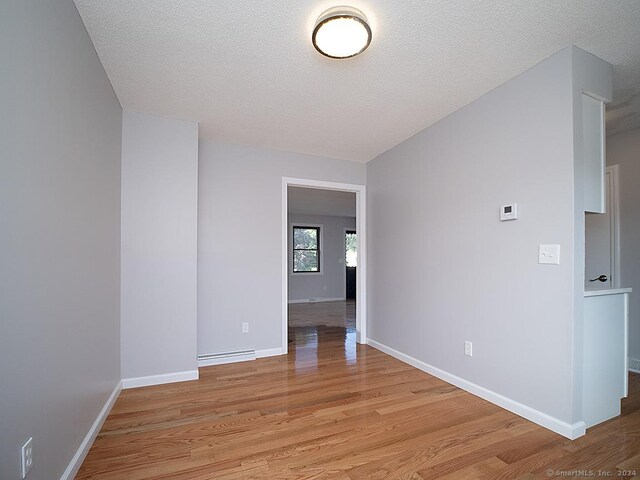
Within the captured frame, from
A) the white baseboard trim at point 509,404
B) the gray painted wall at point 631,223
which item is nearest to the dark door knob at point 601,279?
the gray painted wall at point 631,223

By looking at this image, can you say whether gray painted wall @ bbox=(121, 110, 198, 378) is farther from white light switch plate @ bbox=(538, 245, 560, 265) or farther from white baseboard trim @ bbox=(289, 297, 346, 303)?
Answer: white baseboard trim @ bbox=(289, 297, 346, 303)

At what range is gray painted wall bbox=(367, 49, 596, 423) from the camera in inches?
75.6

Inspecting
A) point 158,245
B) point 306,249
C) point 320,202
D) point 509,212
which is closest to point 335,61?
point 509,212

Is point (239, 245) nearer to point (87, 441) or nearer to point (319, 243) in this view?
point (87, 441)

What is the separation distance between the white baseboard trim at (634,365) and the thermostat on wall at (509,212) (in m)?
2.27

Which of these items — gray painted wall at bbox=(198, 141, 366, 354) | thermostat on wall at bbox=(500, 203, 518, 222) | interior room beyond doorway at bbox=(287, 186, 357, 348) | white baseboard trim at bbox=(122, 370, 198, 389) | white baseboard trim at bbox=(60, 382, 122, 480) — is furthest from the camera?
interior room beyond doorway at bbox=(287, 186, 357, 348)

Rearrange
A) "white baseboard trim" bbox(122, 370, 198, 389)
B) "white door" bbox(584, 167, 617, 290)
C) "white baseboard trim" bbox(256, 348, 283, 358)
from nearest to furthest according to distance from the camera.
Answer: "white baseboard trim" bbox(122, 370, 198, 389)
"white door" bbox(584, 167, 617, 290)
"white baseboard trim" bbox(256, 348, 283, 358)

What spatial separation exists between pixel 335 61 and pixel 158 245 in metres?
2.16

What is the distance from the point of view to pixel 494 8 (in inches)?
62.8

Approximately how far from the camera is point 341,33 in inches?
66.4

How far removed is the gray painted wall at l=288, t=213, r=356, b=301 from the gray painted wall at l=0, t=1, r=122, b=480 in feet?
20.8

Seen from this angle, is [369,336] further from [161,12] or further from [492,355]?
[161,12]

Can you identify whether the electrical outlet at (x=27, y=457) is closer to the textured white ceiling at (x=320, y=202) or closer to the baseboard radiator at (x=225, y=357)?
the baseboard radiator at (x=225, y=357)

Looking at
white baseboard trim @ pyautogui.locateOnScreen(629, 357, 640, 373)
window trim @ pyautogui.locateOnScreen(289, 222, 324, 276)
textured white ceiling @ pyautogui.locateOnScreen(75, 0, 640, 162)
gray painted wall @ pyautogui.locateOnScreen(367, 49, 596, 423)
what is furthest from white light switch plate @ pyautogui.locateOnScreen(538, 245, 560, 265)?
window trim @ pyautogui.locateOnScreen(289, 222, 324, 276)
